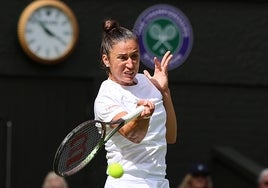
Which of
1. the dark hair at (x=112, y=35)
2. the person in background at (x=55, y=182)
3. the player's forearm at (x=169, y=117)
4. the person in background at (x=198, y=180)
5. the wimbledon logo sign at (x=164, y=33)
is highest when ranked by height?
the dark hair at (x=112, y=35)

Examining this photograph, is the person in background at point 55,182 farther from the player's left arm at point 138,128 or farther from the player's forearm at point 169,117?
the player's left arm at point 138,128

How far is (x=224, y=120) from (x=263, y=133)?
54 cm

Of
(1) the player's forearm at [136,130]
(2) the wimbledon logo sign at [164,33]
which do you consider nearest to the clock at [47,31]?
(2) the wimbledon logo sign at [164,33]

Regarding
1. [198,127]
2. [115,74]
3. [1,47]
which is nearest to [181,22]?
[198,127]

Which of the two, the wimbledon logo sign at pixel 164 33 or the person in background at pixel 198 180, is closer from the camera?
the person in background at pixel 198 180

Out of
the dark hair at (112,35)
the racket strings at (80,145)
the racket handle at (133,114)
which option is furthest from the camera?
the dark hair at (112,35)

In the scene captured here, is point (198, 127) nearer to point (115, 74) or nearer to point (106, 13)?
point (106, 13)

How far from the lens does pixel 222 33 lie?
12211 mm

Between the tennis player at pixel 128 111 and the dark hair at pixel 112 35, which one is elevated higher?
the dark hair at pixel 112 35

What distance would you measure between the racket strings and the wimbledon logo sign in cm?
658

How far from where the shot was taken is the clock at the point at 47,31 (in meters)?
11.2

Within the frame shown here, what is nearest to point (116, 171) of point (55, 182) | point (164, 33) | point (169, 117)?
point (169, 117)

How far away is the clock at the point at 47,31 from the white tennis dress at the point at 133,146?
20.4ft

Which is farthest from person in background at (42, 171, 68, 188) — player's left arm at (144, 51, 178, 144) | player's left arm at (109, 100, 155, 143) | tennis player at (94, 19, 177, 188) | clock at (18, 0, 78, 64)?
player's left arm at (109, 100, 155, 143)
